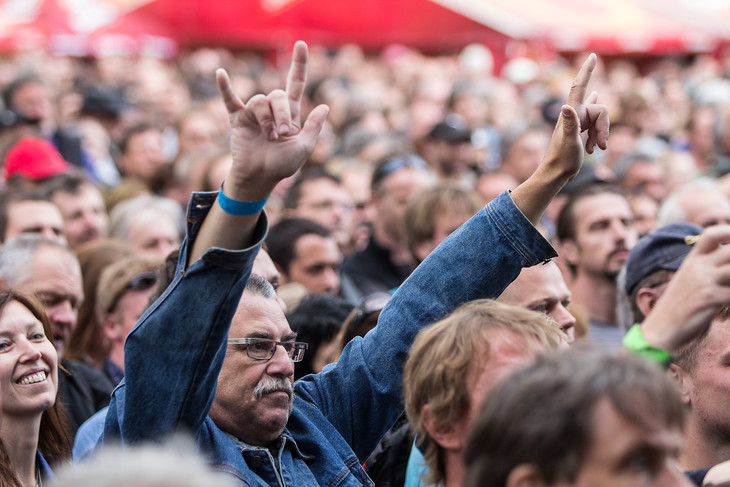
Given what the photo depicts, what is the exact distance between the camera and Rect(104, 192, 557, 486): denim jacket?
1909mm

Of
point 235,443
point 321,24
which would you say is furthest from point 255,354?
point 321,24

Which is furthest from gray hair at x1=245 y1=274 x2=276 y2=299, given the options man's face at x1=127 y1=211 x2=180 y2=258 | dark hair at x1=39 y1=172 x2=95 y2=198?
dark hair at x1=39 y1=172 x2=95 y2=198

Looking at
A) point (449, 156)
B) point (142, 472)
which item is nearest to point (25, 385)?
point (142, 472)

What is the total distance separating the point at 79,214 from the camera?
566cm

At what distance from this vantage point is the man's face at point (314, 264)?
4.93 metres

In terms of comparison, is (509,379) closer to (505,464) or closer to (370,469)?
(505,464)

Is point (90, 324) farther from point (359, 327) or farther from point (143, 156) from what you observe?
point (143, 156)

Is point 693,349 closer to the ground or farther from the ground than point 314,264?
farther from the ground

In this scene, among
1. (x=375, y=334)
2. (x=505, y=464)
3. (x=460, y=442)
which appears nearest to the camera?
(x=505, y=464)

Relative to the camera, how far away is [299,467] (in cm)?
229

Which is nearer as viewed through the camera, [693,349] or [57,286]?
[693,349]

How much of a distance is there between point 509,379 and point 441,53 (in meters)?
17.9

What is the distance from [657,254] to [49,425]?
2125mm

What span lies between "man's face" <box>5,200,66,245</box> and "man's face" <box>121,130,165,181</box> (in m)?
2.87
